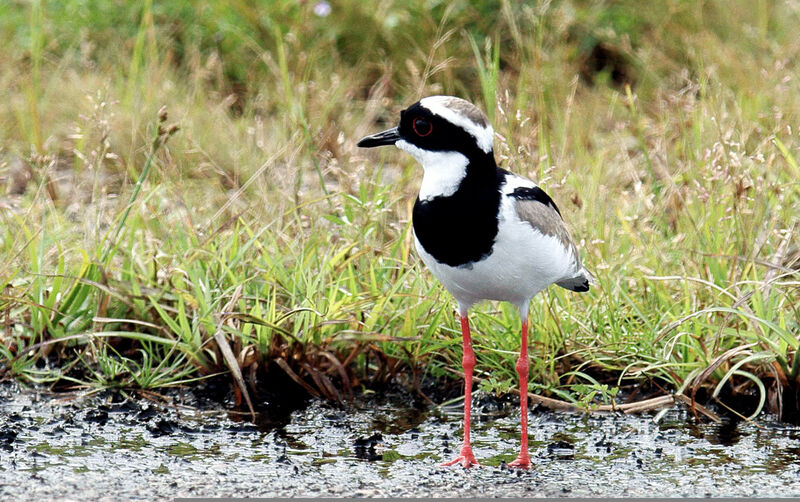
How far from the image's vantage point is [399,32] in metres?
8.38

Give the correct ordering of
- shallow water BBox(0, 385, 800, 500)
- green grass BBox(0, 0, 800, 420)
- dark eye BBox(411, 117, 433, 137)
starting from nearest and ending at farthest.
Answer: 1. shallow water BBox(0, 385, 800, 500)
2. dark eye BBox(411, 117, 433, 137)
3. green grass BBox(0, 0, 800, 420)

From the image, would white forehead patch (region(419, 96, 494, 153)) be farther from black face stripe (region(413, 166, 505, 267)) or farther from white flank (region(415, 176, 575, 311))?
white flank (region(415, 176, 575, 311))

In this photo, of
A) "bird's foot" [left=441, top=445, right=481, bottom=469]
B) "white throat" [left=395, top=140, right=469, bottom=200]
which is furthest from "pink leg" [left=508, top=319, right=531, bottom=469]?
"white throat" [left=395, top=140, right=469, bottom=200]

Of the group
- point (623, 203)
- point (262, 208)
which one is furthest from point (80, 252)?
point (623, 203)

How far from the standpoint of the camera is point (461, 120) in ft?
12.3

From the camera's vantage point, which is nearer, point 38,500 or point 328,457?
point 38,500

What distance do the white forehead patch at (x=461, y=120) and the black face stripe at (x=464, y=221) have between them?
8cm

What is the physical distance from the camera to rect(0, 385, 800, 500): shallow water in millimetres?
3678

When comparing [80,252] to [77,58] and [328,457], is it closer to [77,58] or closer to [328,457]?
[328,457]

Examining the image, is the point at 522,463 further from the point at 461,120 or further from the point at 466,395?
the point at 461,120

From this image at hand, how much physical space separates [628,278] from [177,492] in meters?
2.45

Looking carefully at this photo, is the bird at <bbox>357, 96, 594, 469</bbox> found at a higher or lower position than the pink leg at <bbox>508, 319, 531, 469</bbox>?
higher

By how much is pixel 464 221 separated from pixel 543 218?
1.13 ft

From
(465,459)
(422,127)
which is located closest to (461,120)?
(422,127)
